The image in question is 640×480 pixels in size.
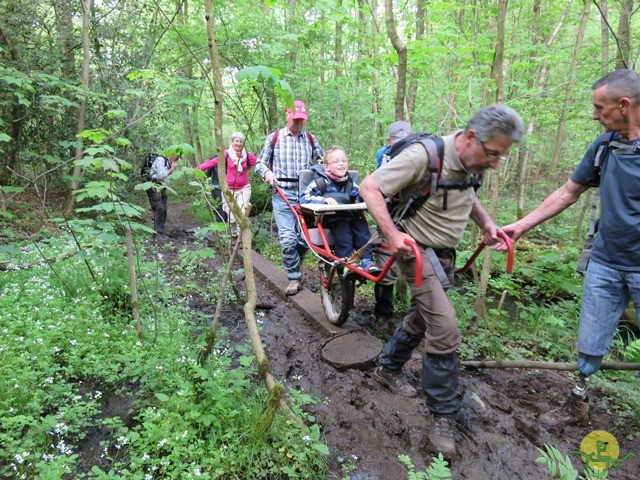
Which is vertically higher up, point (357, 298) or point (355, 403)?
point (355, 403)

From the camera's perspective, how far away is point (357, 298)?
18.7ft

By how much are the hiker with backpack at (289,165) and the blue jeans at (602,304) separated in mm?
3371

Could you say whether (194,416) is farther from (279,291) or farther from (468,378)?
(279,291)

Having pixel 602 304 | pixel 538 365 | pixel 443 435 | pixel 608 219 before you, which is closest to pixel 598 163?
pixel 608 219

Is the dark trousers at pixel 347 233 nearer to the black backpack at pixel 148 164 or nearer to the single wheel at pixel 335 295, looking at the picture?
the single wheel at pixel 335 295

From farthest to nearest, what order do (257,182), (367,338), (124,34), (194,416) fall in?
(257,182), (124,34), (367,338), (194,416)

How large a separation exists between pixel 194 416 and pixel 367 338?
7.05 ft

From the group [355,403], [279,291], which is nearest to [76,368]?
[355,403]

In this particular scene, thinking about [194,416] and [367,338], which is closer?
[194,416]

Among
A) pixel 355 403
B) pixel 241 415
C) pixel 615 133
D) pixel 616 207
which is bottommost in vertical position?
pixel 355 403

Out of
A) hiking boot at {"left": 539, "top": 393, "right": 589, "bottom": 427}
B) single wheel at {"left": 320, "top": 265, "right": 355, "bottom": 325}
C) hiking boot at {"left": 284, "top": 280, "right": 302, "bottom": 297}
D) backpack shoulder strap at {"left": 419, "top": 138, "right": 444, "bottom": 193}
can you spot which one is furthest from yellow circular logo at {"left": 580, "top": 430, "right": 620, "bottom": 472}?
hiking boot at {"left": 284, "top": 280, "right": 302, "bottom": 297}

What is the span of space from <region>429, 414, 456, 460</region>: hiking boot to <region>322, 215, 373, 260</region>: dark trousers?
2002 millimetres

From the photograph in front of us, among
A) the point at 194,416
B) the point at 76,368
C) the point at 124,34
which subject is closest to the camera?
the point at 194,416

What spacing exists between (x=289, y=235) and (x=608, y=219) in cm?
366
